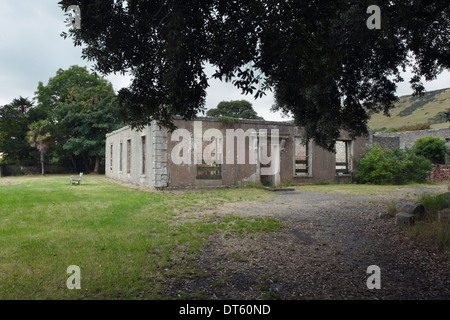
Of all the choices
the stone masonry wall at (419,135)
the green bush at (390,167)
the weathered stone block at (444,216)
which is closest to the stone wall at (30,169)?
the green bush at (390,167)

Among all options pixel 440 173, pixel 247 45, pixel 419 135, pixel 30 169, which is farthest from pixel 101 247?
pixel 419 135

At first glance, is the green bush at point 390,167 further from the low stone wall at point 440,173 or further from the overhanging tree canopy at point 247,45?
the overhanging tree canopy at point 247,45

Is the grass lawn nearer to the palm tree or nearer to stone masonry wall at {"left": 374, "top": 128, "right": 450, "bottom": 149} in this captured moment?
the palm tree

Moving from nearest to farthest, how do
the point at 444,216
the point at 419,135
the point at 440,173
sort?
the point at 444,216 → the point at 440,173 → the point at 419,135

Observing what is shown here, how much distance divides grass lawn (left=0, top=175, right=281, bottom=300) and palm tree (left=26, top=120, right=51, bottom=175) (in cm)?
2098

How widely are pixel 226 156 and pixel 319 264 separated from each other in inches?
411

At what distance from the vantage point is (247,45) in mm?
3471

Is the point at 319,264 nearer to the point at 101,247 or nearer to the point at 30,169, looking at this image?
the point at 101,247

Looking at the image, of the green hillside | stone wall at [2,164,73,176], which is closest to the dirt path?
stone wall at [2,164,73,176]

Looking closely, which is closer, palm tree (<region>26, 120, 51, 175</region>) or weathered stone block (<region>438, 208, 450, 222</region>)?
weathered stone block (<region>438, 208, 450, 222</region>)

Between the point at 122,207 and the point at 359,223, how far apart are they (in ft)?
20.2

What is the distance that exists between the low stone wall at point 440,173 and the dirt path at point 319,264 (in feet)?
48.9

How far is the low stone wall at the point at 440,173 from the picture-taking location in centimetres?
1762

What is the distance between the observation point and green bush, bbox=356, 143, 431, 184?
52.6 ft
